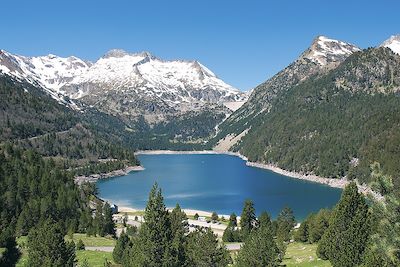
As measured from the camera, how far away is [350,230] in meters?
40.4

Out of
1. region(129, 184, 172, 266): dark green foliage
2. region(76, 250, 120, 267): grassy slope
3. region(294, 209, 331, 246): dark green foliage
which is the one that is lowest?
region(76, 250, 120, 267): grassy slope

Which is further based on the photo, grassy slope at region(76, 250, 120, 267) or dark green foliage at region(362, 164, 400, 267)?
grassy slope at region(76, 250, 120, 267)

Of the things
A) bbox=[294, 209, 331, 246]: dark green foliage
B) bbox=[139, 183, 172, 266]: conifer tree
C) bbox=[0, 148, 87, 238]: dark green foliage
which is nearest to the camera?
bbox=[139, 183, 172, 266]: conifer tree

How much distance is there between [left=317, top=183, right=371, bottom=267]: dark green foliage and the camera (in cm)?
3928

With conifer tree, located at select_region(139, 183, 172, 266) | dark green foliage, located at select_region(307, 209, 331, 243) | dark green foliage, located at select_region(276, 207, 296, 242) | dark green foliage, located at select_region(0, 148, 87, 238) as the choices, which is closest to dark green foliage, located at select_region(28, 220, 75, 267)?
conifer tree, located at select_region(139, 183, 172, 266)

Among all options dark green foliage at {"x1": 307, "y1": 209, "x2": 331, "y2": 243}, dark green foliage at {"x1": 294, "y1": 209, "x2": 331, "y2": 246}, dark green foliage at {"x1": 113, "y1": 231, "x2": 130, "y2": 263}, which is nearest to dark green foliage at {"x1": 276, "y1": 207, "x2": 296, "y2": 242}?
dark green foliage at {"x1": 294, "y1": 209, "x2": 331, "y2": 246}

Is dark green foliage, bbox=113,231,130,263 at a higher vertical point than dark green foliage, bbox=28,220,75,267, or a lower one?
lower

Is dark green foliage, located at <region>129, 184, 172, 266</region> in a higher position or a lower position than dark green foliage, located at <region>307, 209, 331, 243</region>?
higher

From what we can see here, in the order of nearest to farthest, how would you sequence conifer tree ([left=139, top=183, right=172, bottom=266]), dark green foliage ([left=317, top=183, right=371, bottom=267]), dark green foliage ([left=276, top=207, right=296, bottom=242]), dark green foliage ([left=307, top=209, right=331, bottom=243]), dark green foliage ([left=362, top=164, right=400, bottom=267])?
dark green foliage ([left=362, top=164, right=400, bottom=267]), dark green foliage ([left=317, top=183, right=371, bottom=267]), conifer tree ([left=139, top=183, right=172, bottom=266]), dark green foliage ([left=307, top=209, right=331, bottom=243]), dark green foliage ([left=276, top=207, right=296, bottom=242])

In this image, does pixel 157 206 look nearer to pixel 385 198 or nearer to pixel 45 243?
pixel 45 243

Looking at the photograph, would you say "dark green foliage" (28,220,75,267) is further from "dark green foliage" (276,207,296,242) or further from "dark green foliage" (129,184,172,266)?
"dark green foliage" (276,207,296,242)

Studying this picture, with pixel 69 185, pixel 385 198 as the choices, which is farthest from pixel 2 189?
pixel 385 198

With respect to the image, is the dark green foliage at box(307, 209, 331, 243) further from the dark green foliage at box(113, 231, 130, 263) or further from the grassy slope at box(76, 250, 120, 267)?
the grassy slope at box(76, 250, 120, 267)

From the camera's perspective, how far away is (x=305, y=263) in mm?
56469
